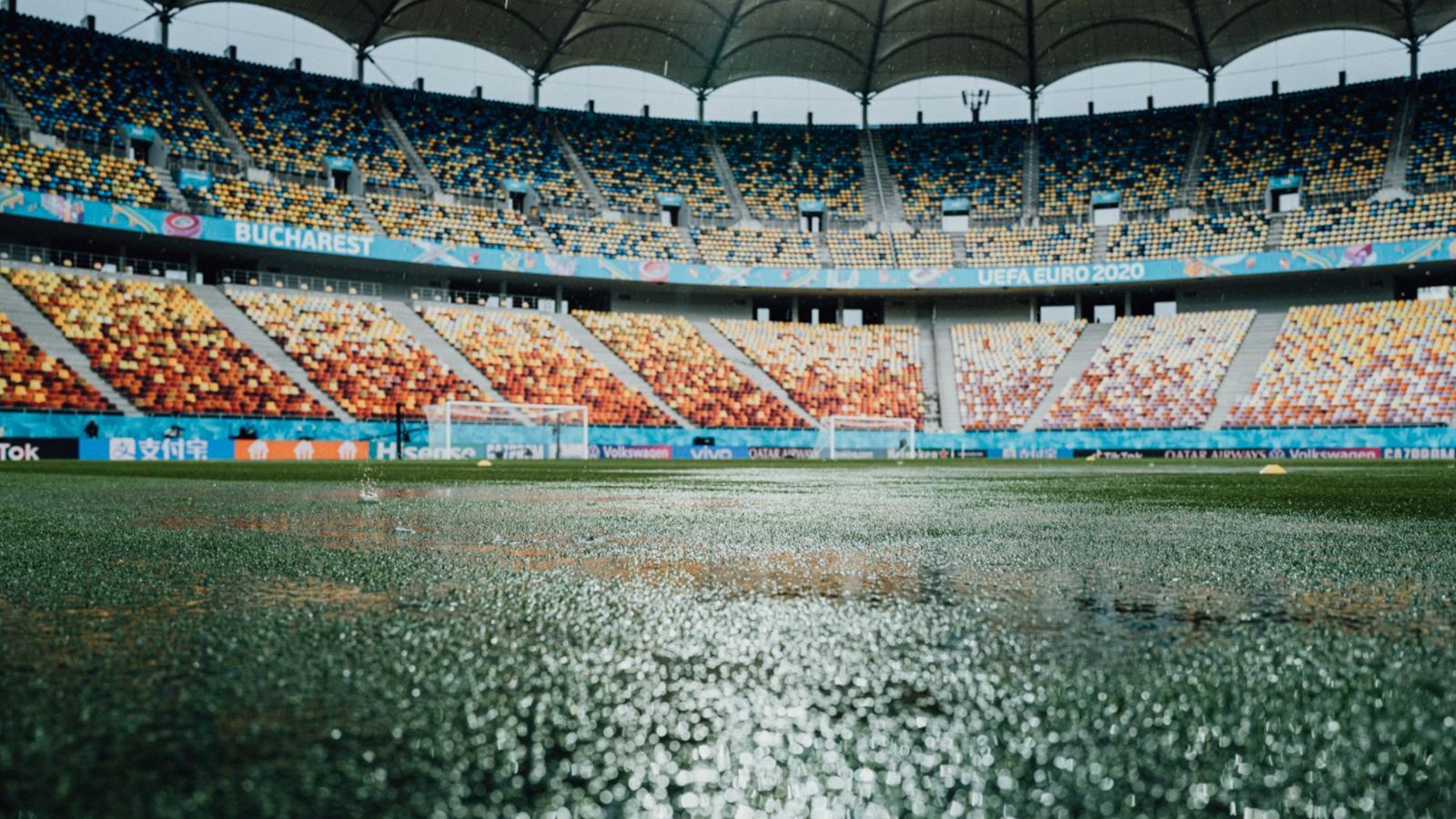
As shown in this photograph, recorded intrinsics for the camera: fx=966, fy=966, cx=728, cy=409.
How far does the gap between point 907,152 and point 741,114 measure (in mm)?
8762

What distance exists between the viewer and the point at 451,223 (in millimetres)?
40031

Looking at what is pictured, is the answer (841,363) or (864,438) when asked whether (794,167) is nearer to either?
(841,363)

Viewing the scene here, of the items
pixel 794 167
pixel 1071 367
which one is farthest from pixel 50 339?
pixel 1071 367

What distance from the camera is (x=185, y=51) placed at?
40.2 m

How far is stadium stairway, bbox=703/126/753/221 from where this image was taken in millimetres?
46562

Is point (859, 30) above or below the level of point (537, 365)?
above

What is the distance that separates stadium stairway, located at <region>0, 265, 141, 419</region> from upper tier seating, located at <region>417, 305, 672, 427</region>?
39.4 ft

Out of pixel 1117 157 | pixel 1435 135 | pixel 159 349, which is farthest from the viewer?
pixel 1117 157

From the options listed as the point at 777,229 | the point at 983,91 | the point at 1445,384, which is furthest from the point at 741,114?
the point at 1445,384

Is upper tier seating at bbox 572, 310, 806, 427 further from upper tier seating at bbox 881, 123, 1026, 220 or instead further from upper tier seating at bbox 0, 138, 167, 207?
upper tier seating at bbox 0, 138, 167, 207

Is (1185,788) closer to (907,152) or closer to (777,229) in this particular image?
(777,229)

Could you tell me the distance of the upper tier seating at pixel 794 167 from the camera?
47375mm

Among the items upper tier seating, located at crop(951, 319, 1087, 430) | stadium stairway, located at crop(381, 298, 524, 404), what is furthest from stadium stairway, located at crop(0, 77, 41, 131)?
upper tier seating, located at crop(951, 319, 1087, 430)

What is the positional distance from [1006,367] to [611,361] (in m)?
17.5
